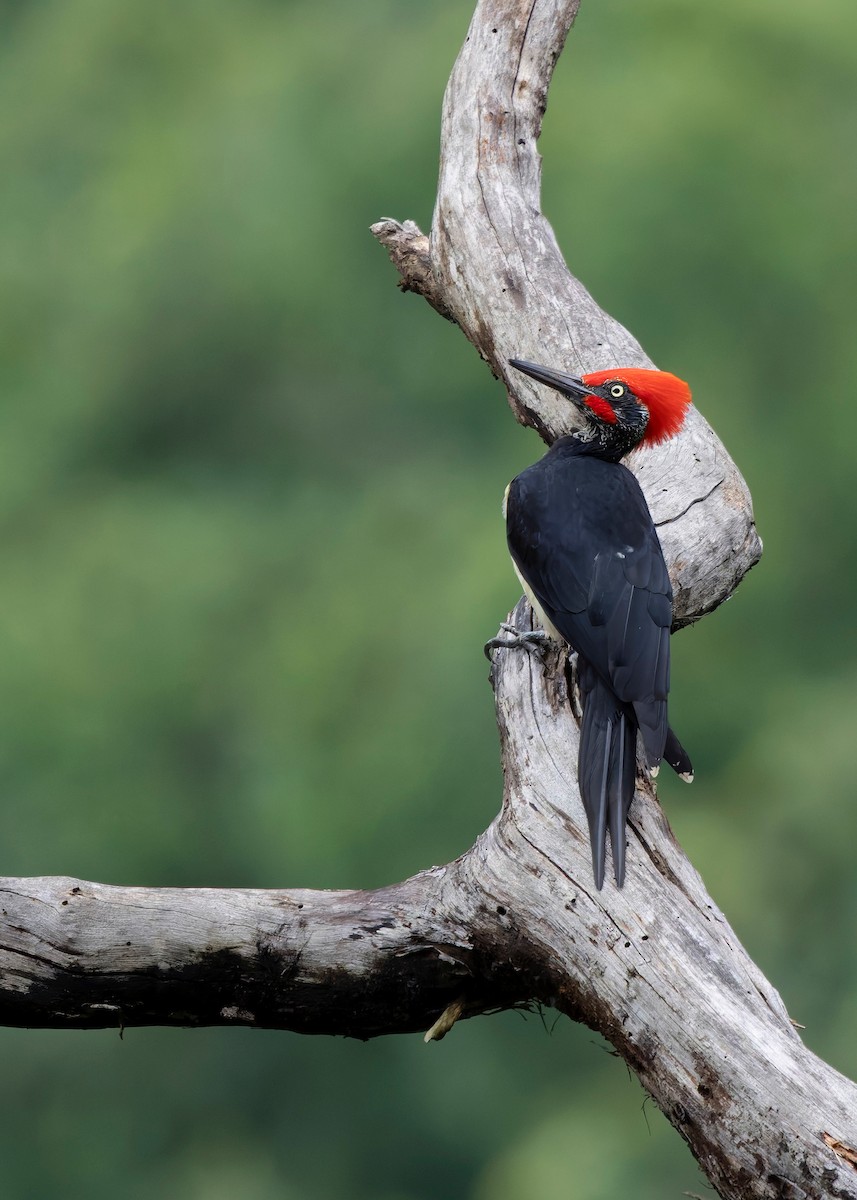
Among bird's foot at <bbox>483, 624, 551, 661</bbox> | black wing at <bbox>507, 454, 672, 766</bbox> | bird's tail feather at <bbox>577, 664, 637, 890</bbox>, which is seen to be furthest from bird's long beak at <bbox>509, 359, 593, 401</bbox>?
bird's tail feather at <bbox>577, 664, 637, 890</bbox>

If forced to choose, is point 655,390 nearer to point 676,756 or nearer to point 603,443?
point 603,443

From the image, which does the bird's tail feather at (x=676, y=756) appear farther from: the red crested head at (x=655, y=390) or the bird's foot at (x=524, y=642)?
the red crested head at (x=655, y=390)

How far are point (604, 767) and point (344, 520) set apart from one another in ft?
22.5

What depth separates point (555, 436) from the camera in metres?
2.71

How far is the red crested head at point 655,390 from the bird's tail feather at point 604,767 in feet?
1.86

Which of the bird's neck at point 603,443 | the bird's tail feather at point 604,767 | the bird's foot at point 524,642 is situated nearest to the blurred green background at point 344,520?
the bird's neck at point 603,443

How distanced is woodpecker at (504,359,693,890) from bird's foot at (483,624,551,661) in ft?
0.08

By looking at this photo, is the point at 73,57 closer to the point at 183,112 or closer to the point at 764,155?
the point at 183,112

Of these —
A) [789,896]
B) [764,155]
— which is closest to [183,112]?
[764,155]

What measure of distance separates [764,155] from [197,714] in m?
4.81

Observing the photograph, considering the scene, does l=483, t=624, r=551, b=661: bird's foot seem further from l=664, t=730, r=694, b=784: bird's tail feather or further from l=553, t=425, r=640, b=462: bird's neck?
l=553, t=425, r=640, b=462: bird's neck

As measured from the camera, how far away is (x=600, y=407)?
243cm

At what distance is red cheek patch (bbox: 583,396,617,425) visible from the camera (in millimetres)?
2428

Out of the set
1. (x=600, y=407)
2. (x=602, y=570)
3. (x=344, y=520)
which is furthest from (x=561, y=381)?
(x=344, y=520)
